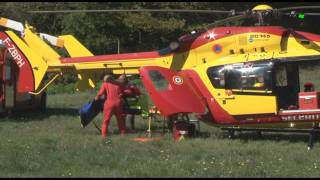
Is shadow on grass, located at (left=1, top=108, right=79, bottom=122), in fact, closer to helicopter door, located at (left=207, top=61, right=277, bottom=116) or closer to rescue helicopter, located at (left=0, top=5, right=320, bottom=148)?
rescue helicopter, located at (left=0, top=5, right=320, bottom=148)

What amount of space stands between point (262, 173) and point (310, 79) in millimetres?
17896

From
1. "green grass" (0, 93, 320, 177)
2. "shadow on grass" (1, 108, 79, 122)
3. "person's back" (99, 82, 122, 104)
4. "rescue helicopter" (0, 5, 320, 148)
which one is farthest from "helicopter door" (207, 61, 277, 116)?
"shadow on grass" (1, 108, 79, 122)

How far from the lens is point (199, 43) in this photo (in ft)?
45.4

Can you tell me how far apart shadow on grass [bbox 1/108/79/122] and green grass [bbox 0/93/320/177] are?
2.66 metres

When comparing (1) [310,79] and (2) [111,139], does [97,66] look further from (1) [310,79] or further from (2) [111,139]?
(1) [310,79]

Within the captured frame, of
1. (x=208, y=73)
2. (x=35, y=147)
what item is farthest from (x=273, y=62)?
(x=35, y=147)

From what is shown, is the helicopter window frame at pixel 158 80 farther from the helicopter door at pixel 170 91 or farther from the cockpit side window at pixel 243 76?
the cockpit side window at pixel 243 76

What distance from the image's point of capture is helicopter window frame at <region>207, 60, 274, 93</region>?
42.3ft

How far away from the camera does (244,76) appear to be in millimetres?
13156

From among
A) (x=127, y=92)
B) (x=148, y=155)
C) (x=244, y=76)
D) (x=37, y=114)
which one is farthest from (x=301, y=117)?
(x=37, y=114)

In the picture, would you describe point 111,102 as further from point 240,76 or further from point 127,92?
point 240,76

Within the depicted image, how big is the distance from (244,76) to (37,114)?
30.4 feet

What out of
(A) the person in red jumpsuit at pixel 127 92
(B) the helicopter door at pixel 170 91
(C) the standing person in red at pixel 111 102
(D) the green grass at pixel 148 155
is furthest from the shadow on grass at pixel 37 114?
(B) the helicopter door at pixel 170 91

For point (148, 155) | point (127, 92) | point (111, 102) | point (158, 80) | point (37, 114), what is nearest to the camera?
point (148, 155)
